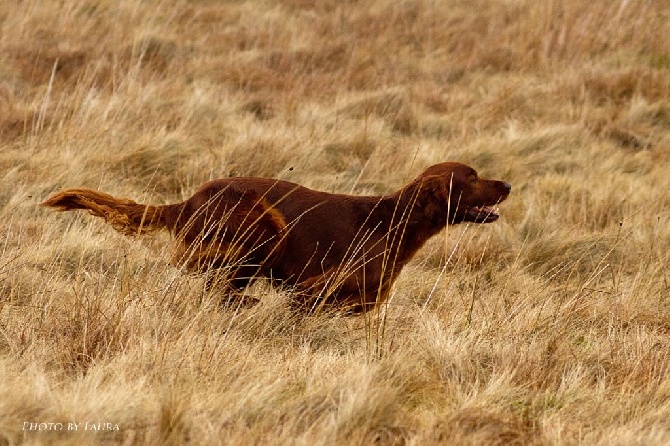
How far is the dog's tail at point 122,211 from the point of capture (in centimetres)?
406

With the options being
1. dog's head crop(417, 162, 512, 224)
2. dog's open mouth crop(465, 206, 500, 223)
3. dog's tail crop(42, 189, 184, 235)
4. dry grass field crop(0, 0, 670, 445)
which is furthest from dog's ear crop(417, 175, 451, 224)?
dog's tail crop(42, 189, 184, 235)

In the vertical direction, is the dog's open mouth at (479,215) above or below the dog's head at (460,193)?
below

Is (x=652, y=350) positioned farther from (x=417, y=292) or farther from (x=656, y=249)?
(x=656, y=249)

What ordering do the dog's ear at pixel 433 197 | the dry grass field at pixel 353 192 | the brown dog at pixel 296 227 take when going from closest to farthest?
the dry grass field at pixel 353 192 < the brown dog at pixel 296 227 < the dog's ear at pixel 433 197

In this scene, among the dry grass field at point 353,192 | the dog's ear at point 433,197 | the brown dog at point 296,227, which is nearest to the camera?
the dry grass field at point 353,192

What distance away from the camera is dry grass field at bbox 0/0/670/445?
2947 millimetres

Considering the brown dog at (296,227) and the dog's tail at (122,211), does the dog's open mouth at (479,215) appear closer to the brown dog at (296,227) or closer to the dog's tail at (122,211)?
the brown dog at (296,227)

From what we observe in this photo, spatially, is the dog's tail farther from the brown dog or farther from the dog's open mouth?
the dog's open mouth

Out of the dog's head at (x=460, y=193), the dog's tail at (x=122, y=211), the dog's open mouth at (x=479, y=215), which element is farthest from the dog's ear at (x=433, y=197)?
the dog's tail at (x=122, y=211)

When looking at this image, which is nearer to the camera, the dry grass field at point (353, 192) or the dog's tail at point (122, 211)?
the dry grass field at point (353, 192)

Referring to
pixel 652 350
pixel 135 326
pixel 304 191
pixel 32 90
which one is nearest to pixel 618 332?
pixel 652 350

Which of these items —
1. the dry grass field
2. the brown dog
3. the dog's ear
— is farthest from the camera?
the dog's ear

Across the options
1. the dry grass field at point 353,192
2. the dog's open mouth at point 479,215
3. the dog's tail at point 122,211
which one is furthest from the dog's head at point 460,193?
the dog's tail at point 122,211

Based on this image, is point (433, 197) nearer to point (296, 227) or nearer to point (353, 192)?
point (296, 227)
